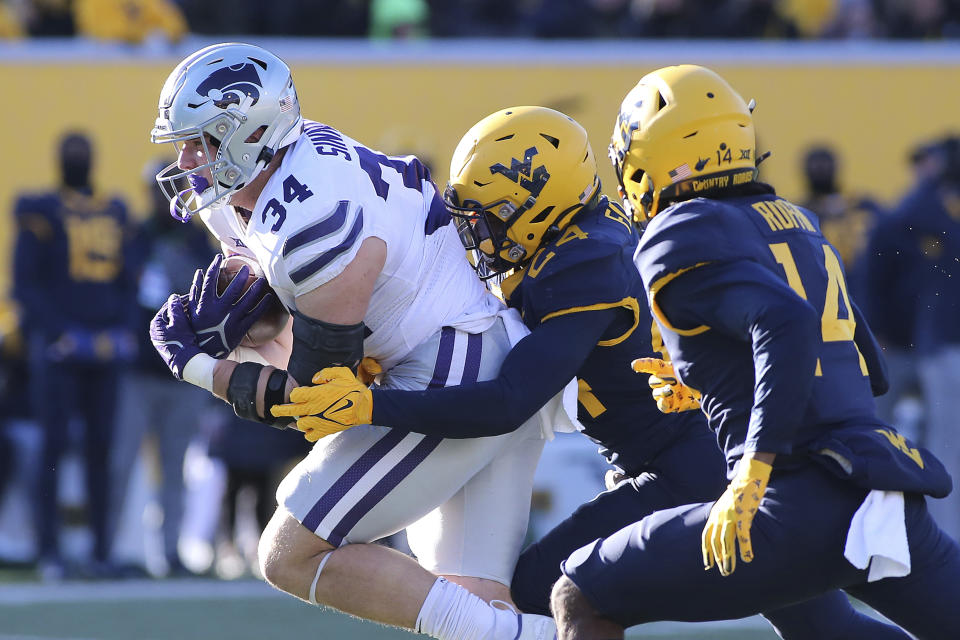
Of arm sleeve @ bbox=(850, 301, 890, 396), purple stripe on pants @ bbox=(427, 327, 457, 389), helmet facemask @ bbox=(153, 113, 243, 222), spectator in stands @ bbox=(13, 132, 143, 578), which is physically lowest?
spectator in stands @ bbox=(13, 132, 143, 578)

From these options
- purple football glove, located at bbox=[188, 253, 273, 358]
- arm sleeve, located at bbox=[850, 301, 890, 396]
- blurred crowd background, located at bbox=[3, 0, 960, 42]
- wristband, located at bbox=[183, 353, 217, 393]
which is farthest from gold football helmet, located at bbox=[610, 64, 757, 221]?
blurred crowd background, located at bbox=[3, 0, 960, 42]

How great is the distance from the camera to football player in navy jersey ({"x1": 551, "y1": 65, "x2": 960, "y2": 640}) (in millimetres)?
2893

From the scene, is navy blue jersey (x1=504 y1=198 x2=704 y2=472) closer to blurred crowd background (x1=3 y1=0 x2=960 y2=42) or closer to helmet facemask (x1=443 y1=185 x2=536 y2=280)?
helmet facemask (x1=443 y1=185 x2=536 y2=280)

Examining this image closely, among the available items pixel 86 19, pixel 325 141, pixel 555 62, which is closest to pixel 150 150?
pixel 86 19

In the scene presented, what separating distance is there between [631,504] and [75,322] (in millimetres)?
3907

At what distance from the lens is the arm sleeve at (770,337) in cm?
287

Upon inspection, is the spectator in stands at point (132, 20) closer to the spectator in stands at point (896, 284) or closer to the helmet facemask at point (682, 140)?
the spectator in stands at point (896, 284)

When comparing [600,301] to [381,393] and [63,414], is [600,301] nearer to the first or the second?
[381,393]

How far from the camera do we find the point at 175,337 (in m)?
3.69

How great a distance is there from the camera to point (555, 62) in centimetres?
1020

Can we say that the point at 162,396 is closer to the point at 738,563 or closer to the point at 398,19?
the point at 398,19

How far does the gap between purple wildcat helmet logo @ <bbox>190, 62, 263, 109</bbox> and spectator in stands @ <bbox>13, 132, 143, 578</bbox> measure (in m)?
3.51

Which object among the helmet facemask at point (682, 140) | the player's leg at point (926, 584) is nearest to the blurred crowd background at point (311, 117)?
the helmet facemask at point (682, 140)

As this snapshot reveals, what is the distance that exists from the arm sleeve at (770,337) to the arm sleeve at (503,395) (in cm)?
55
